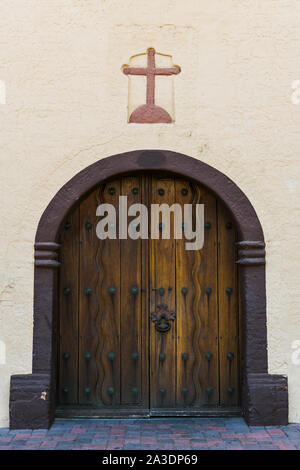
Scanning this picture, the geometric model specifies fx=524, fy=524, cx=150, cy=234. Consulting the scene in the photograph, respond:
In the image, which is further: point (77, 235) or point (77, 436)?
point (77, 235)

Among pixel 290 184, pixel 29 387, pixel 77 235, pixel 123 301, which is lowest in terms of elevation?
pixel 29 387

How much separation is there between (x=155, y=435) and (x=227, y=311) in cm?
111

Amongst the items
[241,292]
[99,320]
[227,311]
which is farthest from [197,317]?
[99,320]

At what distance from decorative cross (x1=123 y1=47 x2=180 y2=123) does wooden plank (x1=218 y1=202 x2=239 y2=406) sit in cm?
86

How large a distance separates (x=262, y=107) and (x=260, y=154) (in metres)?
0.38

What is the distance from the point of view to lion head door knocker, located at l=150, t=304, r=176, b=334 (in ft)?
13.7

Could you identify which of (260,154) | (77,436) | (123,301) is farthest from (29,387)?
(260,154)

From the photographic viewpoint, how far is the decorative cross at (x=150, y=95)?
414 centimetres

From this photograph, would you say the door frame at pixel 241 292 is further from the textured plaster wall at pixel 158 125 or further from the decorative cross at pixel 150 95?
the decorative cross at pixel 150 95

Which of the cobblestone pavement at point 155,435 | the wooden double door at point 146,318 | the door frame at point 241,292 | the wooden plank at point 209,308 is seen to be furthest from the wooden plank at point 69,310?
the wooden plank at point 209,308

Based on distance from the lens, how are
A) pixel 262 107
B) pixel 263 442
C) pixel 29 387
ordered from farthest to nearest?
pixel 262 107, pixel 29 387, pixel 263 442

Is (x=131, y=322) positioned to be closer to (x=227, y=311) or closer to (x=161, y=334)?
(x=161, y=334)

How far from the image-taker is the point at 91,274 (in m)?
4.22

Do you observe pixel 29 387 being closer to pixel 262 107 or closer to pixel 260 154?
pixel 260 154
